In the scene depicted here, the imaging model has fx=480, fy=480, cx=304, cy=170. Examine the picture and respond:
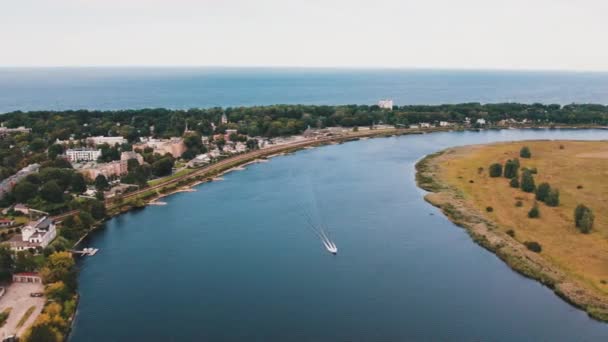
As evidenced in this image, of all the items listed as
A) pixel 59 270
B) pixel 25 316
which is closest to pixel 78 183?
pixel 59 270

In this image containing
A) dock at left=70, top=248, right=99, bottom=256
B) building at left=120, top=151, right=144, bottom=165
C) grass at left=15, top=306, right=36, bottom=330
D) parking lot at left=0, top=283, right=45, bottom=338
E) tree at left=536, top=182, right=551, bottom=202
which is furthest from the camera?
building at left=120, top=151, right=144, bottom=165

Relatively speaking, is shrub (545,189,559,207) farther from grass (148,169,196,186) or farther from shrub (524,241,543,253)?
grass (148,169,196,186)

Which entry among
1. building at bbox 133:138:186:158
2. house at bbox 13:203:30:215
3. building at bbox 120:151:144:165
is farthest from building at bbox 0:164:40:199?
building at bbox 133:138:186:158

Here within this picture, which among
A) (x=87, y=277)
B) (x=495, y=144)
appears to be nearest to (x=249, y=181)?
(x=87, y=277)

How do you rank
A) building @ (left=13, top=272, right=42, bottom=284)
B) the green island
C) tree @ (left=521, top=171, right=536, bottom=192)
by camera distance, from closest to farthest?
building @ (left=13, top=272, right=42, bottom=284) → the green island → tree @ (left=521, top=171, right=536, bottom=192)

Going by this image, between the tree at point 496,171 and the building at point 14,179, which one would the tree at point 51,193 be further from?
A: the tree at point 496,171

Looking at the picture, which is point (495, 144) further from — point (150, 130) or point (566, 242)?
point (150, 130)

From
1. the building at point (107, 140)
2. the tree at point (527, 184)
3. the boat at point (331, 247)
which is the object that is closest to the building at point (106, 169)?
the building at point (107, 140)
